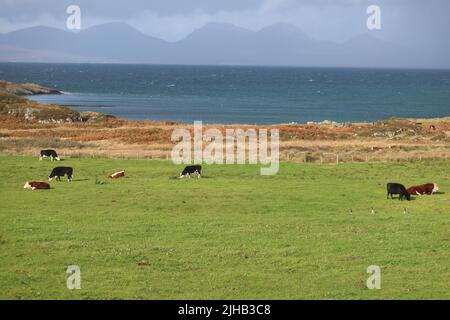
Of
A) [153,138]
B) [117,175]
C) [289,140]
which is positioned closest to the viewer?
[117,175]

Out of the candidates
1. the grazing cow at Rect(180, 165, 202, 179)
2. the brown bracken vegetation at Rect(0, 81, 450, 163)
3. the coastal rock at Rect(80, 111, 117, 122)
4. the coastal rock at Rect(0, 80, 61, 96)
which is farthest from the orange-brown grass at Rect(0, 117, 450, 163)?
the coastal rock at Rect(0, 80, 61, 96)

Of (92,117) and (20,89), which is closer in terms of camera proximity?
(92,117)

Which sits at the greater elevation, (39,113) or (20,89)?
(20,89)

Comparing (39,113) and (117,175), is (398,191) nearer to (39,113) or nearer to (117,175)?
(117,175)

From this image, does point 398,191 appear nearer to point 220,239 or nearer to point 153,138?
point 220,239

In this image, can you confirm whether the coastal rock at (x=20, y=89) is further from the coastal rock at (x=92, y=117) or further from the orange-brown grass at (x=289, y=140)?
the orange-brown grass at (x=289, y=140)

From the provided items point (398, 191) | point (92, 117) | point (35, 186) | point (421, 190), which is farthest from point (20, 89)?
point (398, 191)

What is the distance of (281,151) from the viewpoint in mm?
55281

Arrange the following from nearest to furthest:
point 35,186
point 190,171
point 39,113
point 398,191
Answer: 1. point 398,191
2. point 35,186
3. point 190,171
4. point 39,113

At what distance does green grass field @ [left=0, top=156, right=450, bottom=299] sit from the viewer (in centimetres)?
1767

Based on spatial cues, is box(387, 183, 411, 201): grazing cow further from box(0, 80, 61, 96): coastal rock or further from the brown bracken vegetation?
box(0, 80, 61, 96): coastal rock

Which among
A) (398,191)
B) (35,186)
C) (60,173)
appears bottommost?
(398,191)

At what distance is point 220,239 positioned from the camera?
22562 millimetres

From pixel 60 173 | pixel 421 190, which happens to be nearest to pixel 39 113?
pixel 60 173
